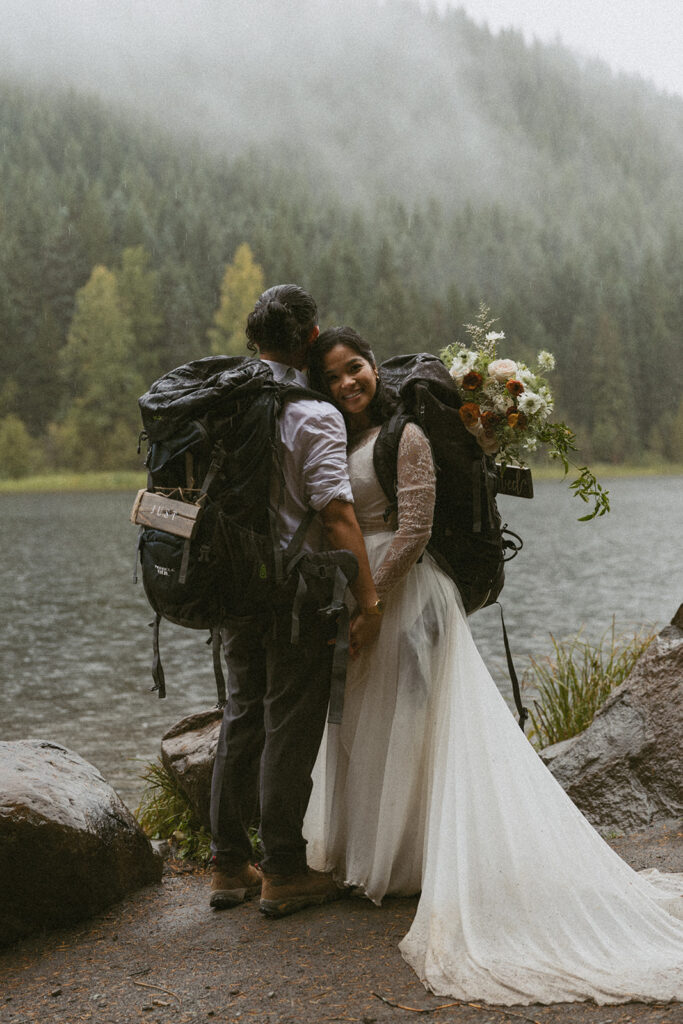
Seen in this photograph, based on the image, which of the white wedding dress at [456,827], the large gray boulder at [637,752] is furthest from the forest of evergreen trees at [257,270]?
the white wedding dress at [456,827]

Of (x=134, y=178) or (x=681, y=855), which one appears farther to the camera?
(x=134, y=178)

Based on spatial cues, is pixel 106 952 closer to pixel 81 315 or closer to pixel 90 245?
pixel 81 315

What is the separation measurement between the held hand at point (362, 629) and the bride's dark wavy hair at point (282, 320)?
3.04 ft

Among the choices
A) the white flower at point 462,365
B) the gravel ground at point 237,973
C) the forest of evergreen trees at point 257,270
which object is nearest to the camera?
the gravel ground at point 237,973

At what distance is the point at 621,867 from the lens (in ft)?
10.1

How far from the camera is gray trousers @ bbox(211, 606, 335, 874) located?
3.30 metres

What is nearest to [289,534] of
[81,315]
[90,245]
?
[81,315]

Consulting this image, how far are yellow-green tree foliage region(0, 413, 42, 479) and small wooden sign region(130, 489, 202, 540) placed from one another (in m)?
68.9

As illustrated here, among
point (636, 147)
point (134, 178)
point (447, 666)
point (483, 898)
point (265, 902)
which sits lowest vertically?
point (265, 902)

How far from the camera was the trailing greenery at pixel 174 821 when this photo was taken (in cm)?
461

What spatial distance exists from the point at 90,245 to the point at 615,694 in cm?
9422

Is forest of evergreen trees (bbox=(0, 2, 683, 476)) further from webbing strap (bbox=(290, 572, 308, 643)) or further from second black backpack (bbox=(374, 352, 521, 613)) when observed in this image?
webbing strap (bbox=(290, 572, 308, 643))

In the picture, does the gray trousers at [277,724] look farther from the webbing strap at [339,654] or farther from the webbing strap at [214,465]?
the webbing strap at [214,465]

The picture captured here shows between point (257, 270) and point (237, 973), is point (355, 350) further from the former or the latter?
point (257, 270)
